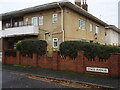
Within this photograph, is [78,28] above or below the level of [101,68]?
above

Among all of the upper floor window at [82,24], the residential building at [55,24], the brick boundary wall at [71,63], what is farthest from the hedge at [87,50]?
the upper floor window at [82,24]

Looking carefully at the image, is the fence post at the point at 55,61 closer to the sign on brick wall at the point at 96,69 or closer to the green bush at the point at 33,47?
the green bush at the point at 33,47

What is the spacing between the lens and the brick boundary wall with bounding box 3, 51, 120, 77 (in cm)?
829

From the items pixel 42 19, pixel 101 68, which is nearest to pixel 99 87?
pixel 101 68

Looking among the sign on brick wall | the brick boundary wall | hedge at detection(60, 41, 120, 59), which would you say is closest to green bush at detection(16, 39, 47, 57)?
the brick boundary wall

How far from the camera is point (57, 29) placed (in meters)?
→ 16.3

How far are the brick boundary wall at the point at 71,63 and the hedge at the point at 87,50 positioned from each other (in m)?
0.46

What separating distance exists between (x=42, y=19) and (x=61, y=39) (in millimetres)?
4357

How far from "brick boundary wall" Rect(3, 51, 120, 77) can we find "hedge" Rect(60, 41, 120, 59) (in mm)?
458

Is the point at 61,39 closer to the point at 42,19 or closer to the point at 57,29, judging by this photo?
the point at 57,29

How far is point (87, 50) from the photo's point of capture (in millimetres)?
9914

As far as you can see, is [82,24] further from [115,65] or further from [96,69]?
[115,65]

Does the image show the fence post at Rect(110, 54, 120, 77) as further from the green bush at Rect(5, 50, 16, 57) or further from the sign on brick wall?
the green bush at Rect(5, 50, 16, 57)

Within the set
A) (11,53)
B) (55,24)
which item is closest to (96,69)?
(55,24)
